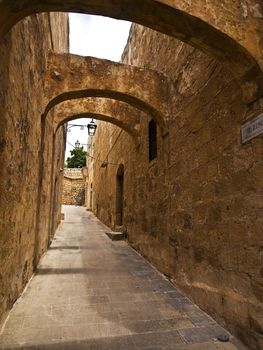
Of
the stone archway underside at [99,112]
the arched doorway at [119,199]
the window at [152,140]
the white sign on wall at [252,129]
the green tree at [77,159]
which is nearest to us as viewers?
the white sign on wall at [252,129]

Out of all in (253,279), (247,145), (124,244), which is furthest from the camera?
(124,244)

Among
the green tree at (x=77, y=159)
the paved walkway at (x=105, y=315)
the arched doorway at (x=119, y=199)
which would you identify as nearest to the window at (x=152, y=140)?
the paved walkway at (x=105, y=315)

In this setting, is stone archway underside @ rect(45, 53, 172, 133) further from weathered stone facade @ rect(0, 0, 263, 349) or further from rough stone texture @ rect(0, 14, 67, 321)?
rough stone texture @ rect(0, 14, 67, 321)

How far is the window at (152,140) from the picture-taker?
17.9ft

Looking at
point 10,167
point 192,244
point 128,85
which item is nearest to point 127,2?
point 10,167

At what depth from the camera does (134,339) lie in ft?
7.75

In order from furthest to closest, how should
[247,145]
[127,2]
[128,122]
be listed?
[128,122] < [247,145] < [127,2]

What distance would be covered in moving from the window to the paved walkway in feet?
7.31

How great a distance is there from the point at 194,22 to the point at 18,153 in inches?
83.1

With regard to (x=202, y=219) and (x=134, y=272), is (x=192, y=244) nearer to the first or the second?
(x=202, y=219)

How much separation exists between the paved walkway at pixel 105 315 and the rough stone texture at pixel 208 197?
11.3 inches

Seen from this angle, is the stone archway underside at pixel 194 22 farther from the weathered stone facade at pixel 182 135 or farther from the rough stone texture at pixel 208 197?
the rough stone texture at pixel 208 197

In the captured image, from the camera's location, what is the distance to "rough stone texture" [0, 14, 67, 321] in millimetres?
2332

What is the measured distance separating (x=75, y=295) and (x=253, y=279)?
2.16 m
